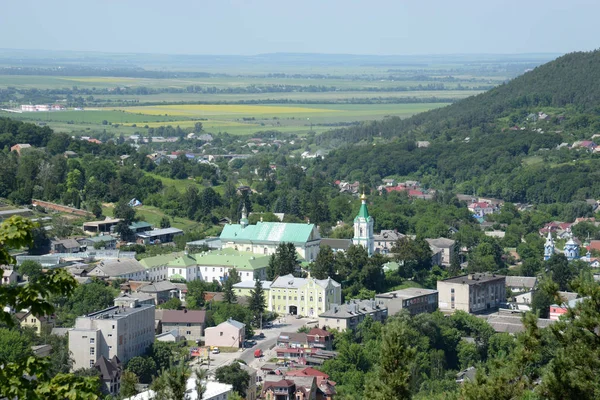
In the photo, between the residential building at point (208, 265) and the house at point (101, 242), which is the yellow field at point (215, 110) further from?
the residential building at point (208, 265)

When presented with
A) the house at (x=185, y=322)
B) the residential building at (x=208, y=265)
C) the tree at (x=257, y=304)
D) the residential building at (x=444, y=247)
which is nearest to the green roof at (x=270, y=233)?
the residential building at (x=208, y=265)

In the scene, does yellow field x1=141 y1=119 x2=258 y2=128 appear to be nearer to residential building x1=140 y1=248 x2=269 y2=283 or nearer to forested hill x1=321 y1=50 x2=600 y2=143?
forested hill x1=321 y1=50 x2=600 y2=143

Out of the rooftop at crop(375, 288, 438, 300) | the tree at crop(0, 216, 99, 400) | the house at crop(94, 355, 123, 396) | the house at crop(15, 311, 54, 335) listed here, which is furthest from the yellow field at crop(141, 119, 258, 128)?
the tree at crop(0, 216, 99, 400)

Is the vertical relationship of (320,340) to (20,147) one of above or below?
below

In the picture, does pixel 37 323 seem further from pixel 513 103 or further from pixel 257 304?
pixel 513 103

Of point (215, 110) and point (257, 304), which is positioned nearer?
point (257, 304)

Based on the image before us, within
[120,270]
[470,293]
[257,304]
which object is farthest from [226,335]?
[470,293]

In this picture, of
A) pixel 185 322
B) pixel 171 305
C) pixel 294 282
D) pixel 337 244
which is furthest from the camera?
pixel 337 244
